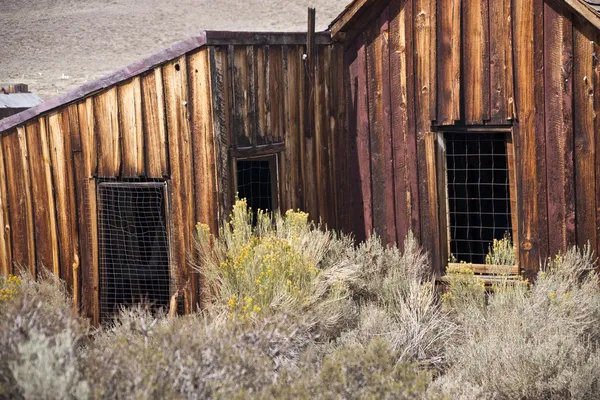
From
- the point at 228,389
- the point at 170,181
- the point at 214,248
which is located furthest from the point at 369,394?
the point at 170,181

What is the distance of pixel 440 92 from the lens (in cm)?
994

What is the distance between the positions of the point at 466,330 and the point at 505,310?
0.45 meters

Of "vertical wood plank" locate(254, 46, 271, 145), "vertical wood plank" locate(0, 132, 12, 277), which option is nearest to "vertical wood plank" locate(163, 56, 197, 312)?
"vertical wood plank" locate(254, 46, 271, 145)

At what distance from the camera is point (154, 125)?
912 centimetres

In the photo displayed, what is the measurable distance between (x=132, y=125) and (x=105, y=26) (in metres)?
43.1

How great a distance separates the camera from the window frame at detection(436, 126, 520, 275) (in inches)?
382

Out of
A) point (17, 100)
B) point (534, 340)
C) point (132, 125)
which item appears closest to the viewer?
point (534, 340)

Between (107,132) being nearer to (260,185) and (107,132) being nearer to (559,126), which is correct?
(260,185)

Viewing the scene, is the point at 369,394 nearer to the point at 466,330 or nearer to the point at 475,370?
the point at 475,370

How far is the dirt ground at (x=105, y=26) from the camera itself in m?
43.6

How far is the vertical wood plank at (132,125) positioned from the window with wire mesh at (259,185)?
131 cm

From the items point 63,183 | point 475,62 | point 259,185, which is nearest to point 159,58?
point 63,183

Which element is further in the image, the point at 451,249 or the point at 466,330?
the point at 451,249

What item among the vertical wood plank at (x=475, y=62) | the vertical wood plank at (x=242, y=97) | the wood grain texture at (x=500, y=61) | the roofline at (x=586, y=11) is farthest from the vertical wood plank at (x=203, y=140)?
the roofline at (x=586, y=11)
